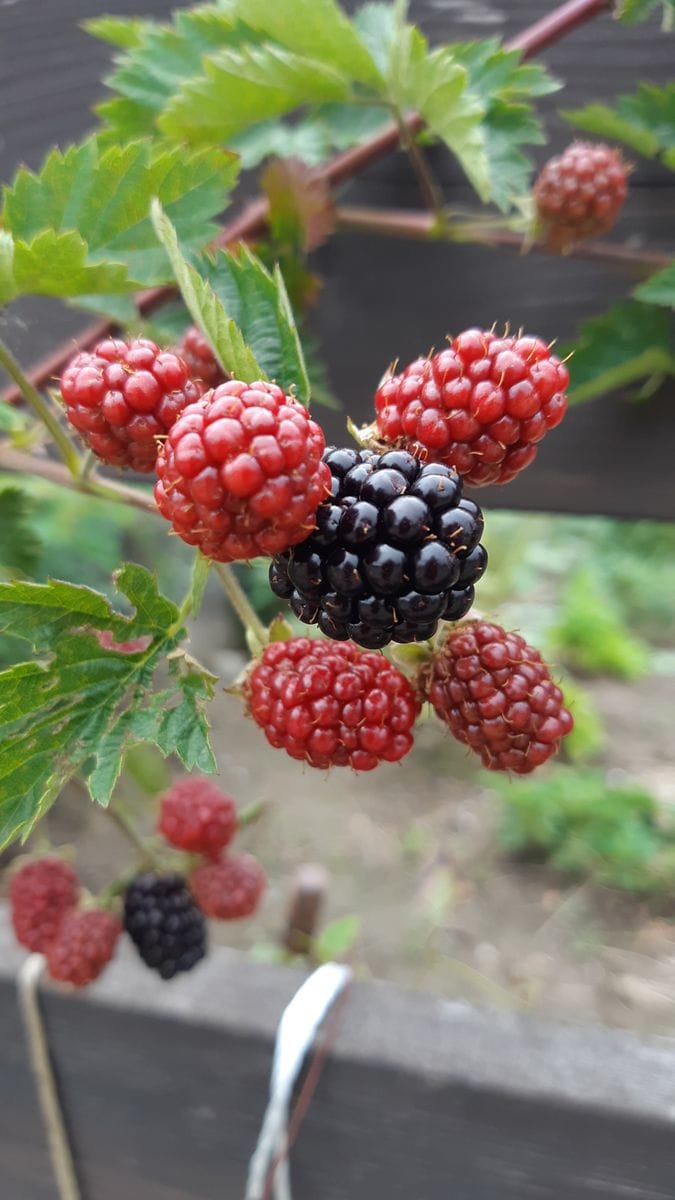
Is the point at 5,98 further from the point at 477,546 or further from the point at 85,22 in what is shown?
the point at 477,546

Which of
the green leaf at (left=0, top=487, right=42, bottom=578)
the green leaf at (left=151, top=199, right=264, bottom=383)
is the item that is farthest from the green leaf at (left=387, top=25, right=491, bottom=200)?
the green leaf at (left=0, top=487, right=42, bottom=578)

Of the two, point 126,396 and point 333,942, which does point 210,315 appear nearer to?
point 126,396

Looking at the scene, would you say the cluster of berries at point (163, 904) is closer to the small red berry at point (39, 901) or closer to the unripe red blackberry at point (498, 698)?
the small red berry at point (39, 901)

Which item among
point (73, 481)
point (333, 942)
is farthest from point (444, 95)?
point (333, 942)

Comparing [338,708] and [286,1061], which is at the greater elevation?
[338,708]

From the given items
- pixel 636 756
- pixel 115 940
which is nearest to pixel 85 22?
pixel 115 940

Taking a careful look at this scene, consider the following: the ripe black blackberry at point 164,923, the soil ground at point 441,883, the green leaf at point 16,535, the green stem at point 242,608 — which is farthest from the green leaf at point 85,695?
the soil ground at point 441,883
